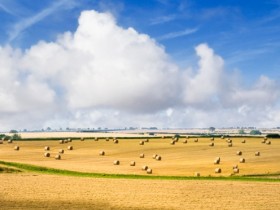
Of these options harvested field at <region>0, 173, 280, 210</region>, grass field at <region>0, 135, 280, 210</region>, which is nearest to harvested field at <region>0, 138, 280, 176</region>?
grass field at <region>0, 135, 280, 210</region>

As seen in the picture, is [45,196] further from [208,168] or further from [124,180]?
[208,168]

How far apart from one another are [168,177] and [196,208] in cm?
1305

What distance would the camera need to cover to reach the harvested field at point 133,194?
3319cm

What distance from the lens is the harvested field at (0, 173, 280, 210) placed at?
3319 centimetres

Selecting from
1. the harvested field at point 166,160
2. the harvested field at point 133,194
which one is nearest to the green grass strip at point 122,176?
the harvested field at point 166,160

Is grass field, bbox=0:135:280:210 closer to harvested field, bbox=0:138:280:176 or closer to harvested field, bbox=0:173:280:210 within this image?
harvested field, bbox=0:173:280:210

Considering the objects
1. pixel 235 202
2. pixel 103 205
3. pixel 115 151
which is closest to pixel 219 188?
pixel 235 202

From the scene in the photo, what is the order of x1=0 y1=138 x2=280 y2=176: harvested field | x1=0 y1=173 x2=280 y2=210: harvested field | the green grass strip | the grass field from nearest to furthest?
x1=0 y1=173 x2=280 y2=210: harvested field
the grass field
the green grass strip
x1=0 y1=138 x2=280 y2=176: harvested field

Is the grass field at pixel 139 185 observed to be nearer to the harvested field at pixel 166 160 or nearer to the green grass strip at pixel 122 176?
the green grass strip at pixel 122 176

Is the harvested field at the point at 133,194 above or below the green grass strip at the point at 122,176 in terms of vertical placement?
below

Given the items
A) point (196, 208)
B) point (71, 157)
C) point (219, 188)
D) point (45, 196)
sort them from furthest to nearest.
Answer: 1. point (71, 157)
2. point (219, 188)
3. point (45, 196)
4. point (196, 208)

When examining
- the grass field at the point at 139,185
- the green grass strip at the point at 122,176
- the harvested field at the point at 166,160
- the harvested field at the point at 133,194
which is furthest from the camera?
the harvested field at the point at 166,160

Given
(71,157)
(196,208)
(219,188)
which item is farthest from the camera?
(71,157)

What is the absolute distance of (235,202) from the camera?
34.4 m
